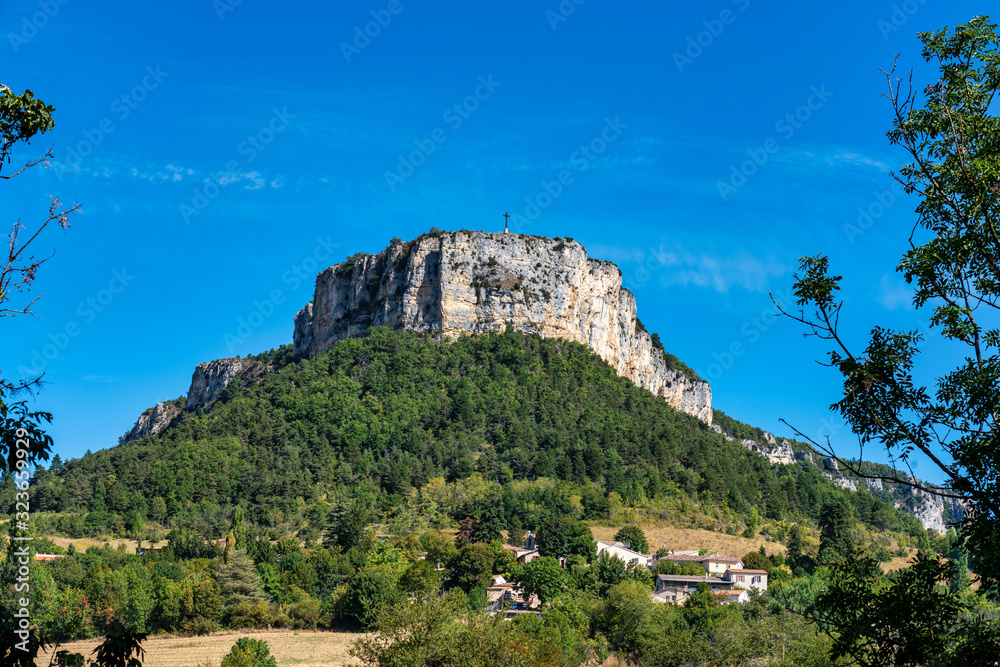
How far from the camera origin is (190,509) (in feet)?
269

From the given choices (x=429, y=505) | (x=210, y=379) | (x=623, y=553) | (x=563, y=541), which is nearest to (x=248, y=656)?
(x=563, y=541)

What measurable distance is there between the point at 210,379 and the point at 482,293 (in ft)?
234

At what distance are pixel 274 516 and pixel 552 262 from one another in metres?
57.6

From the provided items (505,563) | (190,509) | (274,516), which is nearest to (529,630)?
(505,563)

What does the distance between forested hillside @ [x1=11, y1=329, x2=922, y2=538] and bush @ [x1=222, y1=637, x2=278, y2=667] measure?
36.2 m

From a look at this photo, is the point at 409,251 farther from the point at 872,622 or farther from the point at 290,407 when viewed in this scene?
the point at 872,622

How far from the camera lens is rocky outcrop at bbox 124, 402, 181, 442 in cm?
16850

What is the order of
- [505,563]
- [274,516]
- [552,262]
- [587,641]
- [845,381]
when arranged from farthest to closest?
[552,262] < [274,516] < [505,563] < [587,641] < [845,381]

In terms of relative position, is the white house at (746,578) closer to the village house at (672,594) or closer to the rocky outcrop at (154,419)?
the village house at (672,594)

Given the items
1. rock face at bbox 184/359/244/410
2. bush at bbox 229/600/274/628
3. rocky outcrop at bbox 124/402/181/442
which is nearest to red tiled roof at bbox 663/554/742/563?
bush at bbox 229/600/274/628

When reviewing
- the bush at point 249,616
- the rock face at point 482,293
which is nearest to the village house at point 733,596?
the bush at point 249,616

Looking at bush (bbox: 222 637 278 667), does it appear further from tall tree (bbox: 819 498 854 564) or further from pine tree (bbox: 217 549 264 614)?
tall tree (bbox: 819 498 854 564)

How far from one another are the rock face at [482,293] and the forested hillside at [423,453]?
373cm

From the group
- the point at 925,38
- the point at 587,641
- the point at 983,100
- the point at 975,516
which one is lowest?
the point at 587,641
